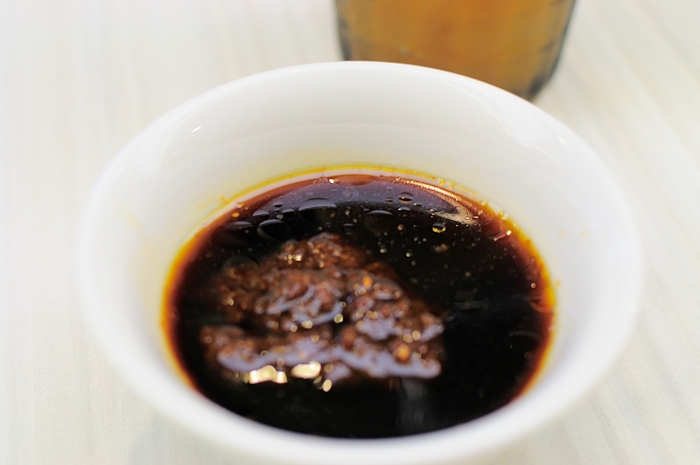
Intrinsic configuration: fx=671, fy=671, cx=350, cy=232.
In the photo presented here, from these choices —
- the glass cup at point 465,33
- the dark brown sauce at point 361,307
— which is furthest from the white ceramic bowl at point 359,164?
the glass cup at point 465,33

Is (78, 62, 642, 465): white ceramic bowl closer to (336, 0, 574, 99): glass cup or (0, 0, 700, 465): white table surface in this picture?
(0, 0, 700, 465): white table surface

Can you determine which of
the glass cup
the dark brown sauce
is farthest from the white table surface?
the glass cup

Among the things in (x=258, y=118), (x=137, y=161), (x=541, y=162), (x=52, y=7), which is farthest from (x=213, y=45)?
(x=541, y=162)

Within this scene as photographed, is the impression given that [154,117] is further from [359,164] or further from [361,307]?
[361,307]

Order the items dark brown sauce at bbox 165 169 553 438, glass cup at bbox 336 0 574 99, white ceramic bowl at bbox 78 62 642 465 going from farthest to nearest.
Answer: glass cup at bbox 336 0 574 99 → dark brown sauce at bbox 165 169 553 438 → white ceramic bowl at bbox 78 62 642 465

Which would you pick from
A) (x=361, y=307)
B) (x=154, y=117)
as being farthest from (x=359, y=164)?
(x=154, y=117)

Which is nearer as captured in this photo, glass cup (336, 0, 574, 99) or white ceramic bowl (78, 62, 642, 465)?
white ceramic bowl (78, 62, 642, 465)

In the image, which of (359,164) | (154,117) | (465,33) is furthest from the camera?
(154,117)
